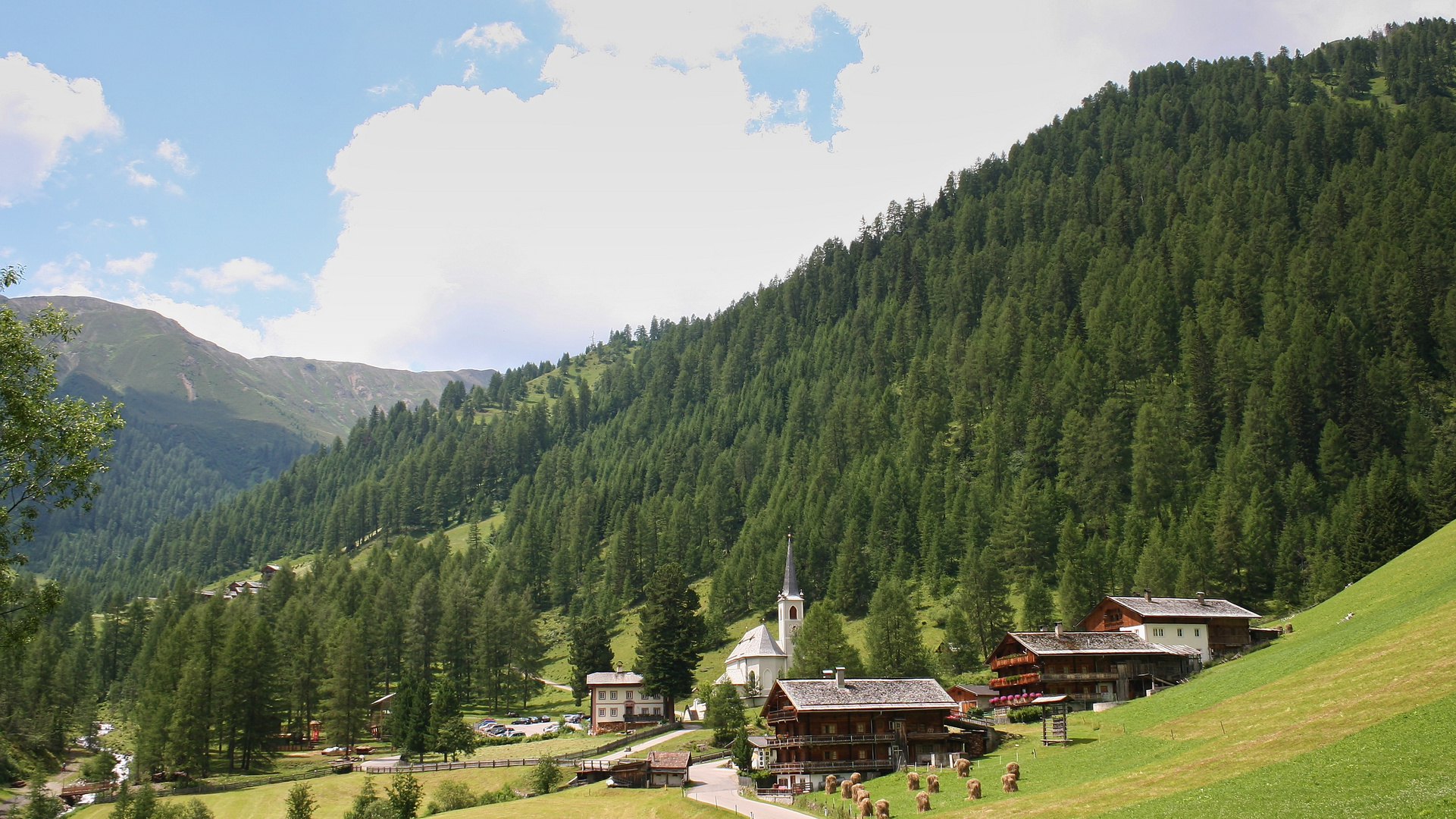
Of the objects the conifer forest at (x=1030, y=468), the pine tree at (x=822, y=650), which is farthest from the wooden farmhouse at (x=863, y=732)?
the conifer forest at (x=1030, y=468)

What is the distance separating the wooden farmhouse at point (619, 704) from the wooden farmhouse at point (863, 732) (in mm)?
34027

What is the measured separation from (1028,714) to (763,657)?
4023 centimetres

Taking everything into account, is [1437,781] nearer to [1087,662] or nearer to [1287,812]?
[1287,812]

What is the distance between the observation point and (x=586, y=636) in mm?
104000

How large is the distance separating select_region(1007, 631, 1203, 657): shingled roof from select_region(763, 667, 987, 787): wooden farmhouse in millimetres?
7887

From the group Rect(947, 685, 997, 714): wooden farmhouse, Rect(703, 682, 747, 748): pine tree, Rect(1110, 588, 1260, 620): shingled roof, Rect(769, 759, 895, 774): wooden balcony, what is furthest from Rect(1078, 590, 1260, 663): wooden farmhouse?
Rect(703, 682, 747, 748): pine tree

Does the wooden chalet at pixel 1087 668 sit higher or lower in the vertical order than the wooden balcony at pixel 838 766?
higher

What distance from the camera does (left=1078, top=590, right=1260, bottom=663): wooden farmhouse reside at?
6781cm

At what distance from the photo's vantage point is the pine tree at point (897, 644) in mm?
82625

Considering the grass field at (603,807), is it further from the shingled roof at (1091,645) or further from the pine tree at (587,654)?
the pine tree at (587,654)

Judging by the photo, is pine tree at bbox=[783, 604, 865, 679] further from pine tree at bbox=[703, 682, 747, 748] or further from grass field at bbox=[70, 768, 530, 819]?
grass field at bbox=[70, 768, 530, 819]

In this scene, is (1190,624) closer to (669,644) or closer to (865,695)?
(865,695)

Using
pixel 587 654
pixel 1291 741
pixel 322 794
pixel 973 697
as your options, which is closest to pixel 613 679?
pixel 587 654

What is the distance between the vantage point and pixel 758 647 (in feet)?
320
